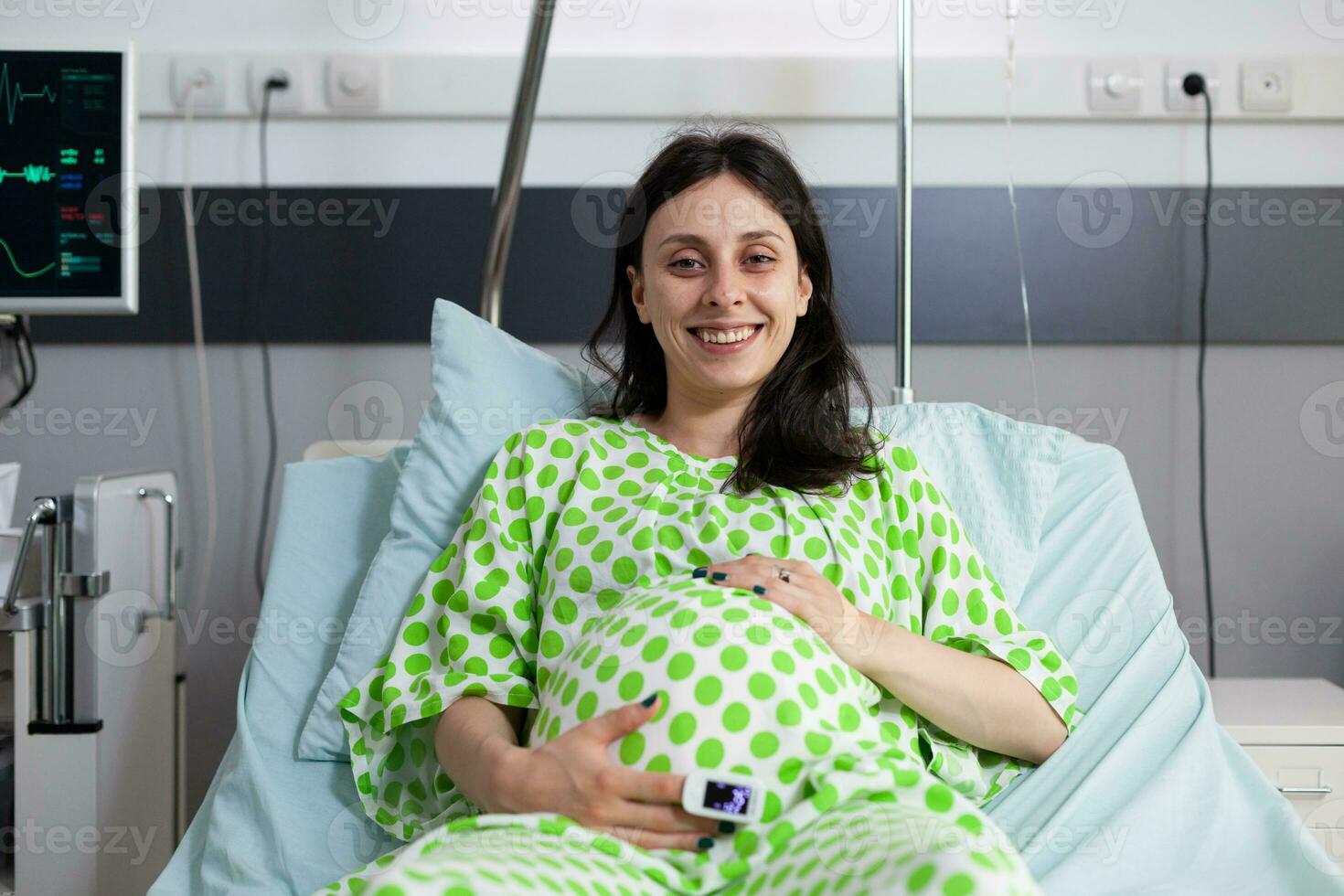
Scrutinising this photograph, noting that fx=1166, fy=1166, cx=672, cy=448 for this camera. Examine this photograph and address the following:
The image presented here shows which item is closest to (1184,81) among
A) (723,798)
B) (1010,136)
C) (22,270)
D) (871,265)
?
(1010,136)

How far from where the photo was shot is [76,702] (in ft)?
4.63

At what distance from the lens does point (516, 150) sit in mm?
1581

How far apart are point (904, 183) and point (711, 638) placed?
0.88 metres

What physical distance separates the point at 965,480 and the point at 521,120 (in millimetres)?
751

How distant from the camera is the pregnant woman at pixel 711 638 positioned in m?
0.90

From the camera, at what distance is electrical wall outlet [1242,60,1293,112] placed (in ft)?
6.48

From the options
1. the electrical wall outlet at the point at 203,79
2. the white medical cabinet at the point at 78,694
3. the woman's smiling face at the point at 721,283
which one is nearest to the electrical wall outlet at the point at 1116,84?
the woman's smiling face at the point at 721,283

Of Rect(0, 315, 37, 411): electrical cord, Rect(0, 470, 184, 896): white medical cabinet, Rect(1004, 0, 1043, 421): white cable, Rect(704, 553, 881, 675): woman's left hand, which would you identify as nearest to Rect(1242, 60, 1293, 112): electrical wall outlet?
Rect(1004, 0, 1043, 421): white cable

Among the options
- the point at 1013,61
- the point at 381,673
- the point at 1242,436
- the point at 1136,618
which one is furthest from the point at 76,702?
the point at 1242,436

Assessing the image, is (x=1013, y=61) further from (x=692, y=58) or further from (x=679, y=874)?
(x=679, y=874)

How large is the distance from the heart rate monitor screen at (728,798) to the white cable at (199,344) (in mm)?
1446

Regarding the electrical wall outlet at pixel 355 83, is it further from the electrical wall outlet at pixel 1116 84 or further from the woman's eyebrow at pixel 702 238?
the electrical wall outlet at pixel 1116 84

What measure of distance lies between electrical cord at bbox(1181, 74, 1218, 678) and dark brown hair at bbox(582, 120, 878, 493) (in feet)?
3.04

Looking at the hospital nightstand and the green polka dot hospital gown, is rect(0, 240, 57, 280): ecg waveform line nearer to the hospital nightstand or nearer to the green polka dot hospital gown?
the green polka dot hospital gown
